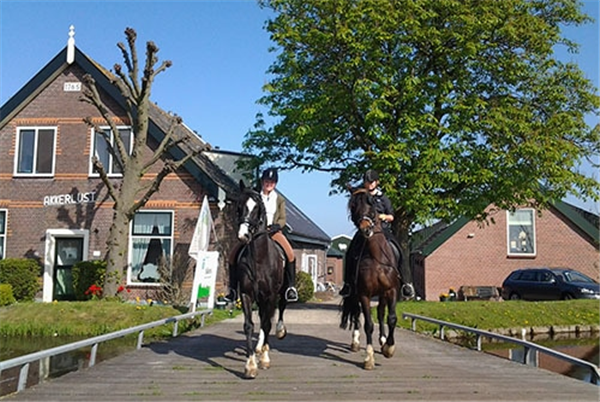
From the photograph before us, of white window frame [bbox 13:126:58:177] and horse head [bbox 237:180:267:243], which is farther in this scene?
white window frame [bbox 13:126:58:177]

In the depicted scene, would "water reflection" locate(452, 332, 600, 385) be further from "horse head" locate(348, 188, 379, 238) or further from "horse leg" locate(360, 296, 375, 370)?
"horse head" locate(348, 188, 379, 238)

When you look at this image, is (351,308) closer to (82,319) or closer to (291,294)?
(291,294)

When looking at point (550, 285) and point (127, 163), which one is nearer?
point (127, 163)

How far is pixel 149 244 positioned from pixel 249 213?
1252 cm

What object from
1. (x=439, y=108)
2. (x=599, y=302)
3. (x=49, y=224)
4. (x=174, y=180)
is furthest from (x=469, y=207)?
(x=49, y=224)

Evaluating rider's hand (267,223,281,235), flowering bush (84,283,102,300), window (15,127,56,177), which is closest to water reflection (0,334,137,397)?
flowering bush (84,283,102,300)

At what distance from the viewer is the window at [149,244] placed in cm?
1872

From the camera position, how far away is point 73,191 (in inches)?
766

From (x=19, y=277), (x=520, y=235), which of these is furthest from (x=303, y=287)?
(x=520, y=235)

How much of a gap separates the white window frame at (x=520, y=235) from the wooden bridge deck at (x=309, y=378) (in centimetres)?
1863

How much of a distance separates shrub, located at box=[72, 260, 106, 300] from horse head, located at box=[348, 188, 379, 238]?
40.1 ft

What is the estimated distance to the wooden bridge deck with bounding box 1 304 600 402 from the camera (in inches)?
238

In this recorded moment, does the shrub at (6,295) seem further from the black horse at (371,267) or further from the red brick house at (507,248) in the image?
the red brick house at (507,248)

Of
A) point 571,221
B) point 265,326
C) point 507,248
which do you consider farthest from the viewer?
point 507,248
